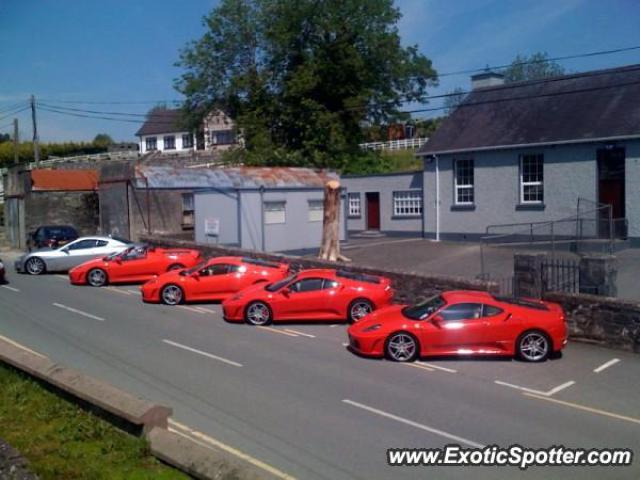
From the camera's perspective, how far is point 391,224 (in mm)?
37812

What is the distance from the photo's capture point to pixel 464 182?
33.3 metres

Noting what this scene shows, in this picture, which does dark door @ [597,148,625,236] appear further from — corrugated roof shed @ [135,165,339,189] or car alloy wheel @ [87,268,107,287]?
car alloy wheel @ [87,268,107,287]

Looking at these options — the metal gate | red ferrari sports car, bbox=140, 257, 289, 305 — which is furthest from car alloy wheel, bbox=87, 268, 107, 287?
the metal gate

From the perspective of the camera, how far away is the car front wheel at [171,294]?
2066cm

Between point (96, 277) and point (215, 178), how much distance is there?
1023 centimetres

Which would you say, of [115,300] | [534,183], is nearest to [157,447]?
[115,300]

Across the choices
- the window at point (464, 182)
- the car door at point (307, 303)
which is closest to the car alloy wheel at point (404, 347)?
the car door at point (307, 303)

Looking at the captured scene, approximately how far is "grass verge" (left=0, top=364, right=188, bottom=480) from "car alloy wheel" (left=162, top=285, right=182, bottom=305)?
11.1 m

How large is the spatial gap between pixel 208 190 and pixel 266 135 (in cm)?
1592

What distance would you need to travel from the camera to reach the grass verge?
274 inches

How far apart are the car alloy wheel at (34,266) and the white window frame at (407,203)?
1783 cm

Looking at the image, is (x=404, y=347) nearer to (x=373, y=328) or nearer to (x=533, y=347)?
(x=373, y=328)

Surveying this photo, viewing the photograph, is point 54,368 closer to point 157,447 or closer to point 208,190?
point 157,447

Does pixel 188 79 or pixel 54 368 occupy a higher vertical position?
pixel 188 79
